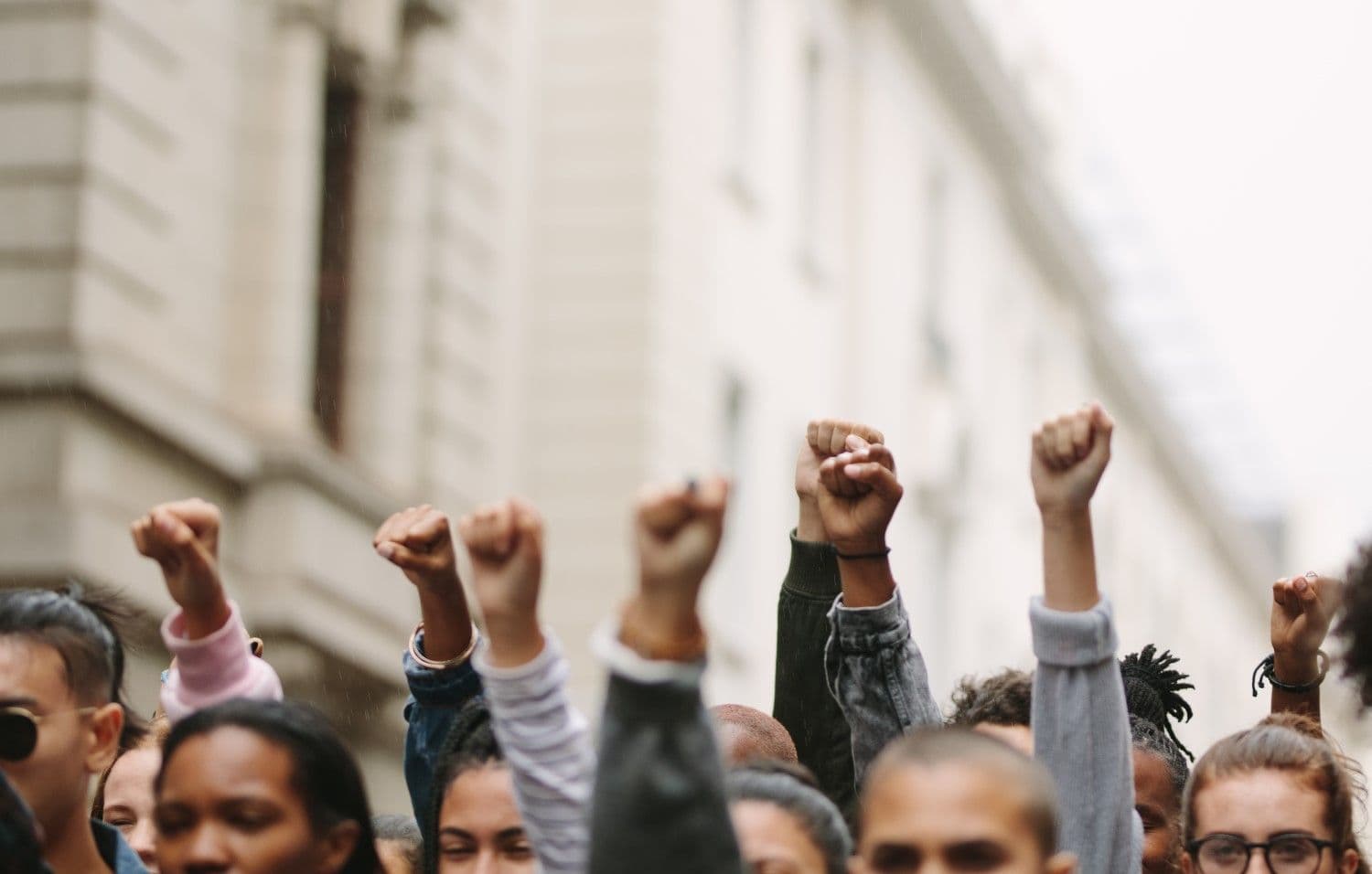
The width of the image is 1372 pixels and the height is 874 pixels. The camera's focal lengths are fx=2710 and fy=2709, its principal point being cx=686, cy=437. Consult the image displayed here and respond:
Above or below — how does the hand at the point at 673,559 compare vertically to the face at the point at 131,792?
above

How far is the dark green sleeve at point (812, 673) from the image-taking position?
516 centimetres

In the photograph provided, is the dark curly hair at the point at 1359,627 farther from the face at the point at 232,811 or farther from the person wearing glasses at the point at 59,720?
the person wearing glasses at the point at 59,720

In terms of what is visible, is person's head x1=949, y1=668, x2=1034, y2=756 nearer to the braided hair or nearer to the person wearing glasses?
the braided hair

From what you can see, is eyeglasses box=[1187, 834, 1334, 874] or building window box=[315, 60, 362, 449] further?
building window box=[315, 60, 362, 449]

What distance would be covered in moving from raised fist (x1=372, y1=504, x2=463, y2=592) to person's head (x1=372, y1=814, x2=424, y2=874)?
532 millimetres

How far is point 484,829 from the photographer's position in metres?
4.48

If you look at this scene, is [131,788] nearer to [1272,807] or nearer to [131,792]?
[131,792]

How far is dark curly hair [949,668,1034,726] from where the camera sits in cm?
502

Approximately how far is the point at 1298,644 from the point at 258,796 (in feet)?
7.36

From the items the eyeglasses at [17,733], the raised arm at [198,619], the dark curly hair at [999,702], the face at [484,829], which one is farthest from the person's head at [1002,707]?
the eyeglasses at [17,733]

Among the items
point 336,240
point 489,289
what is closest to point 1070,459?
point 336,240

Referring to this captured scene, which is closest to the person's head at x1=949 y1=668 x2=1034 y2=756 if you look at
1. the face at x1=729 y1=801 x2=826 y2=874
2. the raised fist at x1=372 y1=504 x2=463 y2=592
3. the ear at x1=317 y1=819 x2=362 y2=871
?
the face at x1=729 y1=801 x2=826 y2=874

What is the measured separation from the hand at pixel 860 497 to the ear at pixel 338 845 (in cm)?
101

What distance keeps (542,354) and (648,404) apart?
0.81 metres
